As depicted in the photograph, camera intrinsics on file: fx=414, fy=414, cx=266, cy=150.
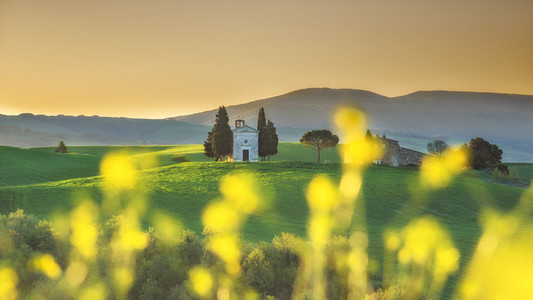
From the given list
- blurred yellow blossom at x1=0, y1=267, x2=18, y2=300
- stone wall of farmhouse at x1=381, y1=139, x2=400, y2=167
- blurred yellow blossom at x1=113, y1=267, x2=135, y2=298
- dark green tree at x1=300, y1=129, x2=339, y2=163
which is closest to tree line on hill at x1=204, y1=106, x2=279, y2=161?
dark green tree at x1=300, y1=129, x2=339, y2=163

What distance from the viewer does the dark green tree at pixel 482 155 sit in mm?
78812

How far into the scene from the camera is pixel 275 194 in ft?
139

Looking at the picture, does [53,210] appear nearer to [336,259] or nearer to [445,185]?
[336,259]

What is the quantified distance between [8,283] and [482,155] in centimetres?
8173

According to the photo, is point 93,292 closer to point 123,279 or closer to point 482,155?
point 123,279

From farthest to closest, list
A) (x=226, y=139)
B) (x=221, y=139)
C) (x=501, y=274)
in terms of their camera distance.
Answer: (x=226, y=139)
(x=221, y=139)
(x=501, y=274)

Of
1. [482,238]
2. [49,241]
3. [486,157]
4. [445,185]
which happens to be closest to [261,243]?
[49,241]

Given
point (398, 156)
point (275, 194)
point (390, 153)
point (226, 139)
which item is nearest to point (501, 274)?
point (275, 194)

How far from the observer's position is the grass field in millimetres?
31531

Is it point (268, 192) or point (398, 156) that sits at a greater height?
point (398, 156)

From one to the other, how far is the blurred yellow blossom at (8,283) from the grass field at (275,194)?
12645 millimetres

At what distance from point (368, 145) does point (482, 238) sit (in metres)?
50.9

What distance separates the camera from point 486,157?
263ft

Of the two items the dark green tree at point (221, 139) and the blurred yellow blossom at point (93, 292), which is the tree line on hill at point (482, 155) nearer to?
the dark green tree at point (221, 139)
